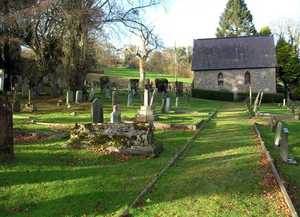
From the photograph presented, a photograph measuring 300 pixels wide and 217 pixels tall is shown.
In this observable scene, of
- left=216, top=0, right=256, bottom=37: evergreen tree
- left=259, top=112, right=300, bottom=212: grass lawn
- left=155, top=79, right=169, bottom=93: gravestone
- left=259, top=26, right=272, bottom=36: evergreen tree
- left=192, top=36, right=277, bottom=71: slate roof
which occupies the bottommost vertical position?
left=259, top=112, right=300, bottom=212: grass lawn

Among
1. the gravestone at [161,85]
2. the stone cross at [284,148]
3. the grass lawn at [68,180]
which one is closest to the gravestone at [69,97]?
the grass lawn at [68,180]

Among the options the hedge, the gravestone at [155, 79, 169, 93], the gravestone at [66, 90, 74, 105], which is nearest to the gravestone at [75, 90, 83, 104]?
the gravestone at [66, 90, 74, 105]

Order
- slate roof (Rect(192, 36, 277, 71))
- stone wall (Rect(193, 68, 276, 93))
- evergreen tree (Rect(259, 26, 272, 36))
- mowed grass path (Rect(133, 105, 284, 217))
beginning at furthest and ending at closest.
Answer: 1. evergreen tree (Rect(259, 26, 272, 36))
2. slate roof (Rect(192, 36, 277, 71))
3. stone wall (Rect(193, 68, 276, 93))
4. mowed grass path (Rect(133, 105, 284, 217))

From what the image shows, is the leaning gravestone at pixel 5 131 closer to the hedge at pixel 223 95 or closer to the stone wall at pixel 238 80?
the hedge at pixel 223 95

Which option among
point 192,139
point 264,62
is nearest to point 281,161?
point 192,139

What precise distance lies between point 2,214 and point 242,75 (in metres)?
51.4

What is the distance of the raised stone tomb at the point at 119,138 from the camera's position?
44.0 ft

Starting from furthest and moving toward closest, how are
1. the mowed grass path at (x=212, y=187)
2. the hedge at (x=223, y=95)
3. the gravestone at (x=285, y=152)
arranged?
the hedge at (x=223, y=95), the gravestone at (x=285, y=152), the mowed grass path at (x=212, y=187)

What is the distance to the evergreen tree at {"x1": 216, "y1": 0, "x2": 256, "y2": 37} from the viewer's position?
3386 inches

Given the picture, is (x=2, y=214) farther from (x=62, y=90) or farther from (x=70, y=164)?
(x=62, y=90)

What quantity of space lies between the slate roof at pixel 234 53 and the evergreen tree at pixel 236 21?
27.2 m

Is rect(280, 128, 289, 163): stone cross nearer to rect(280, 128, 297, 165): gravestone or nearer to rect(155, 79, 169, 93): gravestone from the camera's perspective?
rect(280, 128, 297, 165): gravestone

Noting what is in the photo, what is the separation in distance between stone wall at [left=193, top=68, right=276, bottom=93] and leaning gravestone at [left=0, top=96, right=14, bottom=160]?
157ft

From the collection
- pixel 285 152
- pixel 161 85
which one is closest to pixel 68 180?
pixel 285 152
